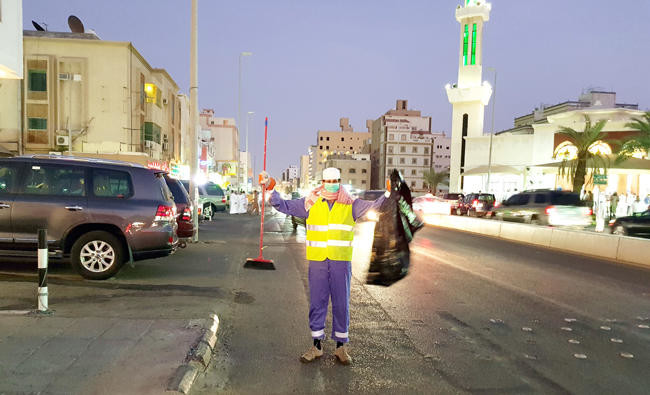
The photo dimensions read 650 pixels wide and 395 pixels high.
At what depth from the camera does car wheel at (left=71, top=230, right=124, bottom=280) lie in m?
7.83

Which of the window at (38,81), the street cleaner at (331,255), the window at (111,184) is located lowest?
the street cleaner at (331,255)

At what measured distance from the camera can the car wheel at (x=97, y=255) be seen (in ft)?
25.7

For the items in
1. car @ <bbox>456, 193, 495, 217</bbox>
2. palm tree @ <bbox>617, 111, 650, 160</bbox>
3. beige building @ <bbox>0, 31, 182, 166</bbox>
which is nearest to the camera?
beige building @ <bbox>0, 31, 182, 166</bbox>

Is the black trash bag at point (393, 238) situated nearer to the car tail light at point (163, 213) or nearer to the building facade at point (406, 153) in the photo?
the car tail light at point (163, 213)

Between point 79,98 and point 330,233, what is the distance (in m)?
32.5

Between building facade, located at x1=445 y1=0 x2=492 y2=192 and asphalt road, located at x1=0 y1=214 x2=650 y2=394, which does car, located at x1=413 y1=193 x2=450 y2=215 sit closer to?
asphalt road, located at x1=0 y1=214 x2=650 y2=394

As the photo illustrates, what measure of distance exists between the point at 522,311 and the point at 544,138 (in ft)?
149

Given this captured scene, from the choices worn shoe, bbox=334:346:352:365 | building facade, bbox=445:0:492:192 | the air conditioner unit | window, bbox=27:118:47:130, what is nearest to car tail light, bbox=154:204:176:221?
worn shoe, bbox=334:346:352:365

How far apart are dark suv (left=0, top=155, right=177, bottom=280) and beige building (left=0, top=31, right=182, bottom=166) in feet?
81.4

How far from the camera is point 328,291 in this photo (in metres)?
4.62

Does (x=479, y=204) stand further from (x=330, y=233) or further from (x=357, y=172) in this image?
(x=357, y=172)

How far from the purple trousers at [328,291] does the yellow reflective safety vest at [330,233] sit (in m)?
0.08

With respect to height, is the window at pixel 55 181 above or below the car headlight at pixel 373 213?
above

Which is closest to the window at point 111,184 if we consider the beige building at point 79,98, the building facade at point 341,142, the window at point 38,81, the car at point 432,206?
the car at point 432,206
